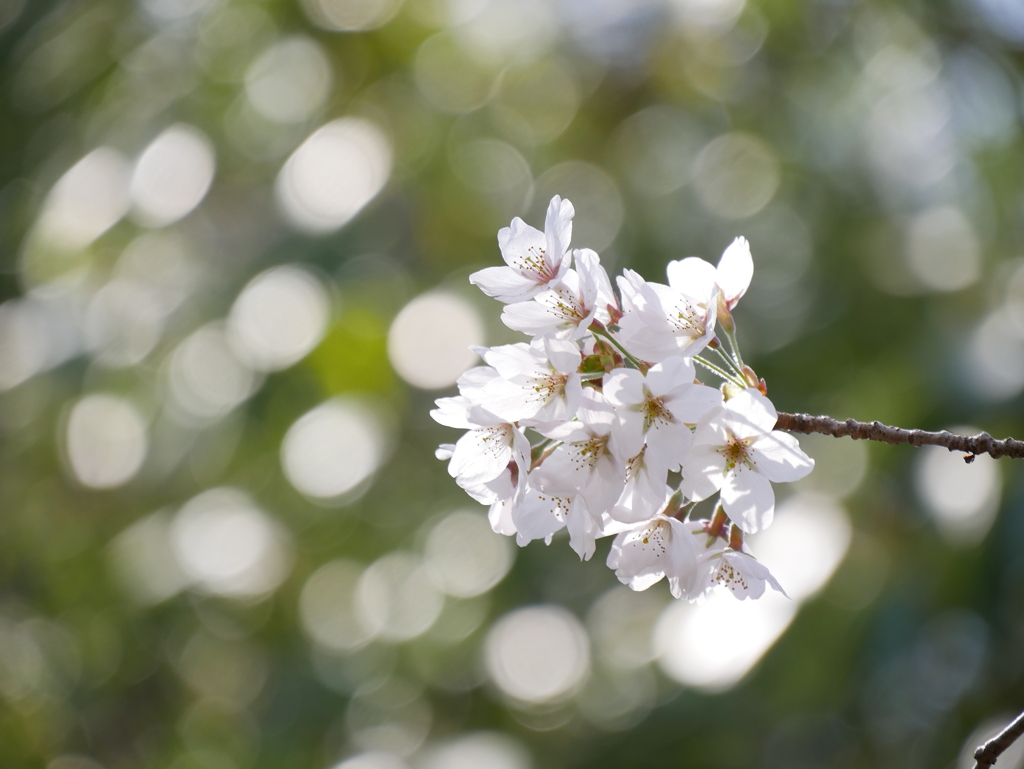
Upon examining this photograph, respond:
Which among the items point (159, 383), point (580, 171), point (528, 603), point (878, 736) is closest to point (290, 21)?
point (580, 171)

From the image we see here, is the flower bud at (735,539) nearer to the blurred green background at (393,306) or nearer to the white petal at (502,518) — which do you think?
the white petal at (502,518)

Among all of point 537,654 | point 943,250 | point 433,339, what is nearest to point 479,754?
point 537,654

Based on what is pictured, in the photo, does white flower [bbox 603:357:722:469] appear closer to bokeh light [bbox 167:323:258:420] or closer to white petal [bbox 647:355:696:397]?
white petal [bbox 647:355:696:397]

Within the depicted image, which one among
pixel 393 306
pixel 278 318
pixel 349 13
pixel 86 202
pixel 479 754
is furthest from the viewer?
pixel 349 13

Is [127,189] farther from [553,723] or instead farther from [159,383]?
[553,723]

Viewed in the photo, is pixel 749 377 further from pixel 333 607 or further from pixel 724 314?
pixel 333 607

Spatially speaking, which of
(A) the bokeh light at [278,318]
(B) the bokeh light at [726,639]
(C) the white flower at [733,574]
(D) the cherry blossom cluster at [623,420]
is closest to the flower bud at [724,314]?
(D) the cherry blossom cluster at [623,420]
